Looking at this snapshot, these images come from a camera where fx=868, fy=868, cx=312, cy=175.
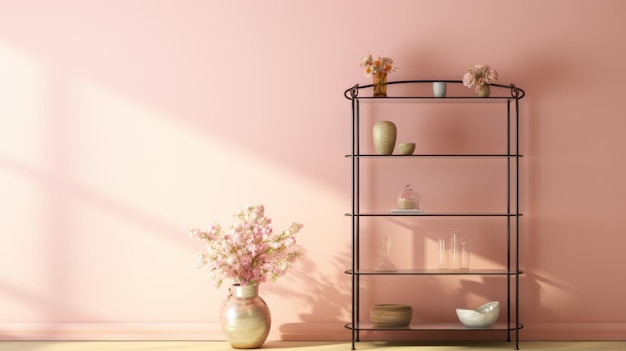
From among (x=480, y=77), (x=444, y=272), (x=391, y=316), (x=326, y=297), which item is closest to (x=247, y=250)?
(x=326, y=297)

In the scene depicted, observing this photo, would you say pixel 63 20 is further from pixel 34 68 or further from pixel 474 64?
pixel 474 64

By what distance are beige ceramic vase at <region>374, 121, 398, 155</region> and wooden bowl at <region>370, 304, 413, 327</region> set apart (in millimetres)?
865

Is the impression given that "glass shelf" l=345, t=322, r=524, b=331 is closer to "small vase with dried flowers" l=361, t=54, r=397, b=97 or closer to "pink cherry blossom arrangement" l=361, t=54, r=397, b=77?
"small vase with dried flowers" l=361, t=54, r=397, b=97

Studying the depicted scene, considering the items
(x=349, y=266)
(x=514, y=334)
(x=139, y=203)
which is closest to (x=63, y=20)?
(x=139, y=203)

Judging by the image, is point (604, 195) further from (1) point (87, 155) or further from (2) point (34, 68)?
(2) point (34, 68)

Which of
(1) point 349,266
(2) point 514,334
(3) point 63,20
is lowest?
(2) point 514,334

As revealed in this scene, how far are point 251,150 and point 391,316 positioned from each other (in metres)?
1.27

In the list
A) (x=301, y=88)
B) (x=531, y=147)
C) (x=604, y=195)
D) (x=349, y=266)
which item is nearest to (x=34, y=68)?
(x=301, y=88)

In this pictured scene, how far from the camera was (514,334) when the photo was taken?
5.04m

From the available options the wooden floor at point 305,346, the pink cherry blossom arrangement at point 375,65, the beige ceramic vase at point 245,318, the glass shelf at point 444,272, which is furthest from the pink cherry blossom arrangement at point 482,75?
the beige ceramic vase at point 245,318

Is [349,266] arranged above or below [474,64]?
below

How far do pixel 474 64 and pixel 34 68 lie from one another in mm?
2604

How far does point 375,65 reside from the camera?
4840 millimetres

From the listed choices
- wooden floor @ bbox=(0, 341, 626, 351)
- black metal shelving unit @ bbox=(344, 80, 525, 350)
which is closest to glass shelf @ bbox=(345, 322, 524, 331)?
black metal shelving unit @ bbox=(344, 80, 525, 350)
